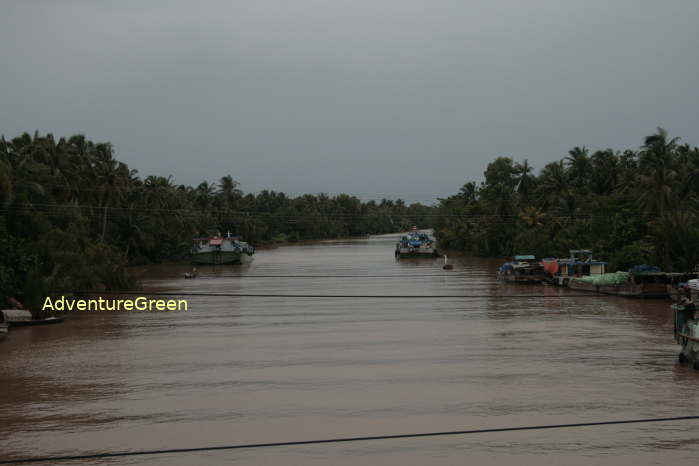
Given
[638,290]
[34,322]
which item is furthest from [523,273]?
[34,322]

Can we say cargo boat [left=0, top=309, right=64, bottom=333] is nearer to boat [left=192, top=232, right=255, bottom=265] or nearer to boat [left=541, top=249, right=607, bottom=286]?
boat [left=541, top=249, right=607, bottom=286]

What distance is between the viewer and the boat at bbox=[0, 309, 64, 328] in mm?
31578

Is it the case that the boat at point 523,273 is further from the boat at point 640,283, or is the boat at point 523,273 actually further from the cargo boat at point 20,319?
the cargo boat at point 20,319

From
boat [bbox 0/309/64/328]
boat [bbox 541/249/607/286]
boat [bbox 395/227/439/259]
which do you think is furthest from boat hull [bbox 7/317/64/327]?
boat [bbox 395/227/439/259]

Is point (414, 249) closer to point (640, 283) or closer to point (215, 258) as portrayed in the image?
point (215, 258)

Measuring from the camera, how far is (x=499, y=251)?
95375 millimetres

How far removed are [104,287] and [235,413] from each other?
101 feet

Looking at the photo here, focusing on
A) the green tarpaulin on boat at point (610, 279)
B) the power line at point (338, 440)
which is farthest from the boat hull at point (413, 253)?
the power line at point (338, 440)

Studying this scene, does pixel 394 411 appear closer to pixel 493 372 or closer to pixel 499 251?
pixel 493 372

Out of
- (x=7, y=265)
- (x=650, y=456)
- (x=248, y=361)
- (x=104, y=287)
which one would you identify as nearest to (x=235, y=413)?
(x=248, y=361)

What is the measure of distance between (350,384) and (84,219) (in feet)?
120

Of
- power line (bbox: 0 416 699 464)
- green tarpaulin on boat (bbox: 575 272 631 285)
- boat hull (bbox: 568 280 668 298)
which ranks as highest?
green tarpaulin on boat (bbox: 575 272 631 285)

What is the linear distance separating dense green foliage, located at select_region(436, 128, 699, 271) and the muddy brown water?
16.4 m

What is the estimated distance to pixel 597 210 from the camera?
67.9 m
